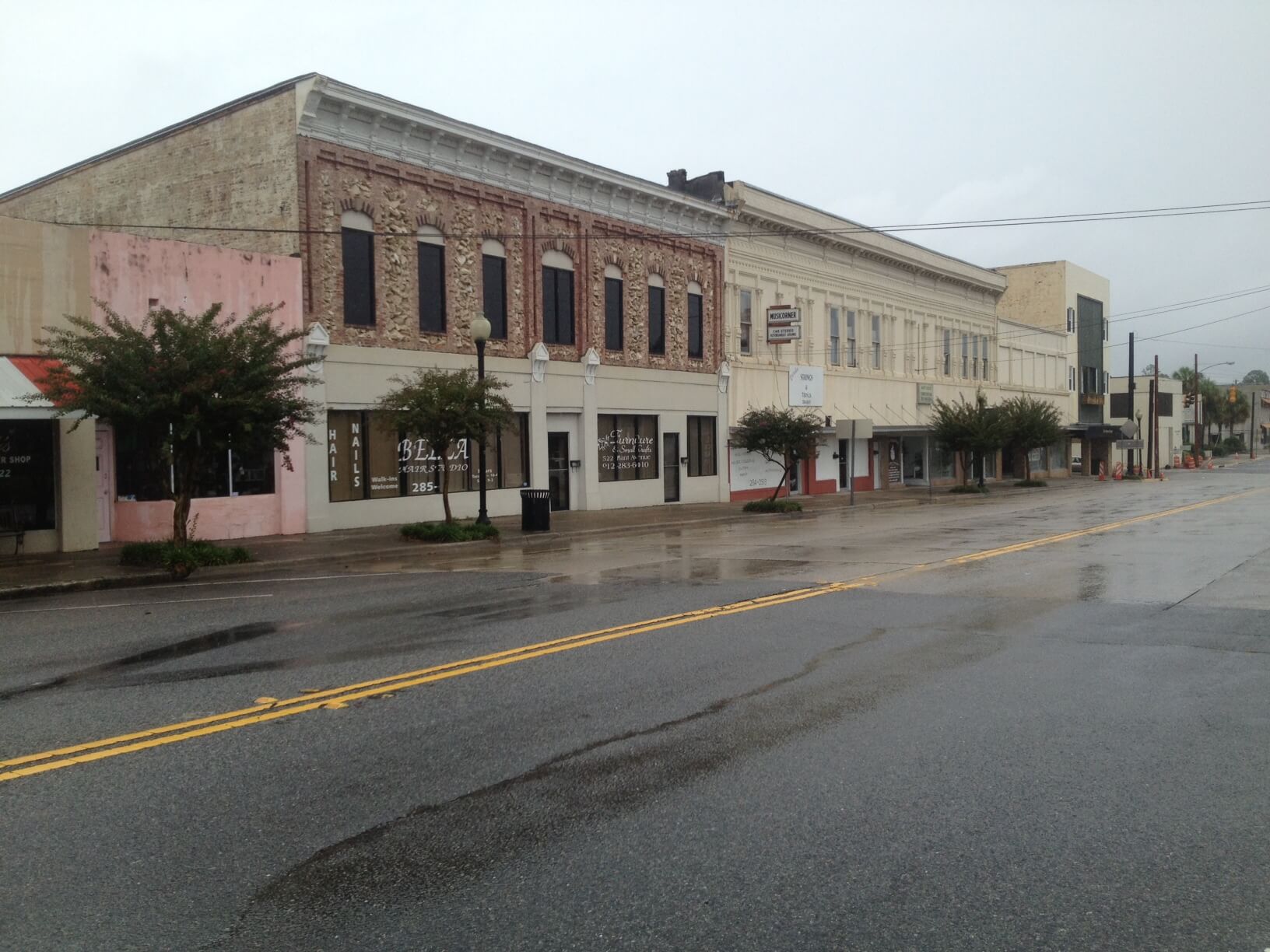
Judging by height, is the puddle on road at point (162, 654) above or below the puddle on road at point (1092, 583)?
below

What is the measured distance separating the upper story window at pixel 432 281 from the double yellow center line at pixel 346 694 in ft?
48.4

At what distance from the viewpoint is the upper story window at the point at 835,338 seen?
135 ft

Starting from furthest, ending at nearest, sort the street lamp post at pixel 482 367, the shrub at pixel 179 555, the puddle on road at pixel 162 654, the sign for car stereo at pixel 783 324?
the sign for car stereo at pixel 783 324, the street lamp post at pixel 482 367, the shrub at pixel 179 555, the puddle on road at pixel 162 654

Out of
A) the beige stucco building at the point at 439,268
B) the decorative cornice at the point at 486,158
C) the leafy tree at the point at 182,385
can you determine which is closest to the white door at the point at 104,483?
the leafy tree at the point at 182,385

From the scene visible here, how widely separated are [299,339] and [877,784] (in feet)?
61.9

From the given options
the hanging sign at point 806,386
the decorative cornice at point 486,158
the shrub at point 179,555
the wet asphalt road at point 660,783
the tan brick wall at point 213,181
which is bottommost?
the wet asphalt road at point 660,783

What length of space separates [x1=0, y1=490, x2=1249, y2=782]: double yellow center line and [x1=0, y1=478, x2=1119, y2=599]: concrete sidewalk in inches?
331

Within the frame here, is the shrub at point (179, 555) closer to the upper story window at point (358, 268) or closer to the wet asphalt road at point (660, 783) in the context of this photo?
the wet asphalt road at point (660, 783)

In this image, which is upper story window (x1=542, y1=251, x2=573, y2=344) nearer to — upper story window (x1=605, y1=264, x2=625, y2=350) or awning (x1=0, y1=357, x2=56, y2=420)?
upper story window (x1=605, y1=264, x2=625, y2=350)

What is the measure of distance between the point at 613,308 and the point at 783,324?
834 centimetres

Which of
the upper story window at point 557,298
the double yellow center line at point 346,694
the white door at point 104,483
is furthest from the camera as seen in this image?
the upper story window at point 557,298

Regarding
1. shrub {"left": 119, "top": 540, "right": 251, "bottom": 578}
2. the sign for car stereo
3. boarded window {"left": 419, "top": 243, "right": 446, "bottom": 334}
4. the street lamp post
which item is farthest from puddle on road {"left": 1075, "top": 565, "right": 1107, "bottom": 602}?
the sign for car stereo

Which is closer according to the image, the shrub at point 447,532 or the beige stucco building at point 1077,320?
the shrub at point 447,532

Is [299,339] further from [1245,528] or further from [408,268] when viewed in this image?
[1245,528]
